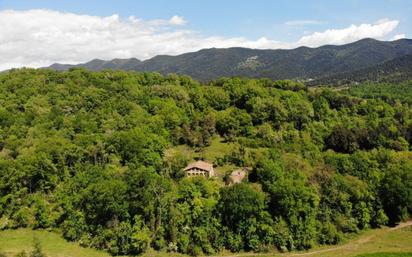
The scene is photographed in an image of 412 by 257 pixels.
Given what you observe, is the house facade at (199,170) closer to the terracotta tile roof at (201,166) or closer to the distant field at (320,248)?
the terracotta tile roof at (201,166)

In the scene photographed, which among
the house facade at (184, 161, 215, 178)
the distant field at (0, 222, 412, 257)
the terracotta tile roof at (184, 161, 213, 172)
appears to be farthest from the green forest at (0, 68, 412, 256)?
the house facade at (184, 161, 215, 178)

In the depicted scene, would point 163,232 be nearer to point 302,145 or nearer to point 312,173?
point 312,173

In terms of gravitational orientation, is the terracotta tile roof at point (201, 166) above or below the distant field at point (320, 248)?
above

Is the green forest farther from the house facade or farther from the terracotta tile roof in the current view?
the house facade

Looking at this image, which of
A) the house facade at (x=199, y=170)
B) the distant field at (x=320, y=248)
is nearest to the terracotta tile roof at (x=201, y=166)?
the house facade at (x=199, y=170)

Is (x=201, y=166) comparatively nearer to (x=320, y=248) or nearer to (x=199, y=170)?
(x=199, y=170)
